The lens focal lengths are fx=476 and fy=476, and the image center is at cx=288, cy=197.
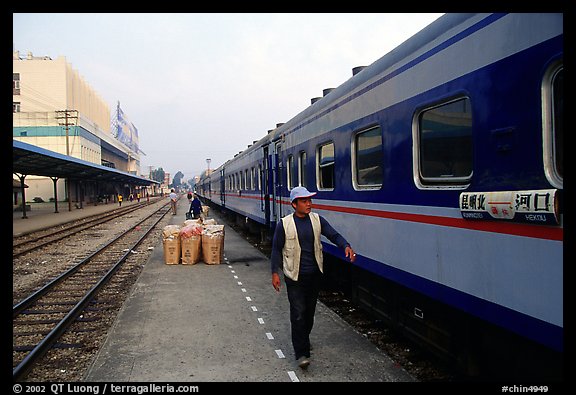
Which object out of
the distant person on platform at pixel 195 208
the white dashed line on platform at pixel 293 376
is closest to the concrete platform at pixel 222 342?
the white dashed line on platform at pixel 293 376

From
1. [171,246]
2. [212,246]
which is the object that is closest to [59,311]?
[171,246]

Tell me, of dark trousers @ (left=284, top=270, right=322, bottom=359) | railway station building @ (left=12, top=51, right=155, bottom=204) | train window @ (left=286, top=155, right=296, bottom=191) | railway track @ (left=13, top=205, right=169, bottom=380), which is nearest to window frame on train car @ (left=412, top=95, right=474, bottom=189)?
dark trousers @ (left=284, top=270, right=322, bottom=359)

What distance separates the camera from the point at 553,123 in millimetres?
2947

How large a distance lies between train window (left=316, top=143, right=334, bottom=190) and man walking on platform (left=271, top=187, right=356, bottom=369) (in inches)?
93.3

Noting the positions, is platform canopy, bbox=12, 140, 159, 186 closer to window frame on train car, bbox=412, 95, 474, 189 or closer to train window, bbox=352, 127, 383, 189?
train window, bbox=352, 127, 383, 189

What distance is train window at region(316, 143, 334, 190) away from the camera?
7.26 metres

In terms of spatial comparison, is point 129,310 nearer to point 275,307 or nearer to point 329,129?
point 275,307

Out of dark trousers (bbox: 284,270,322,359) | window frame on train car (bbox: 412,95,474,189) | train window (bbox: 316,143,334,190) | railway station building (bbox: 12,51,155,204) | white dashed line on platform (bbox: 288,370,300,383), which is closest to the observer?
window frame on train car (bbox: 412,95,474,189)

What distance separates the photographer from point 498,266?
3344 millimetres

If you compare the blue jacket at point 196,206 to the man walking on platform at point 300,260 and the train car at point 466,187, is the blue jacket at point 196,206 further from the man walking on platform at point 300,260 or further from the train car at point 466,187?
the man walking on platform at point 300,260

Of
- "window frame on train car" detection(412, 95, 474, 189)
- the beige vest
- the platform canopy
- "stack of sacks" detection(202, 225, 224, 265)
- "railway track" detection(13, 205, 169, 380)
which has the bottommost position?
"railway track" detection(13, 205, 169, 380)

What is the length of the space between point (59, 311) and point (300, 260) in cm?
469

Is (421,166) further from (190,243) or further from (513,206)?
(190,243)
